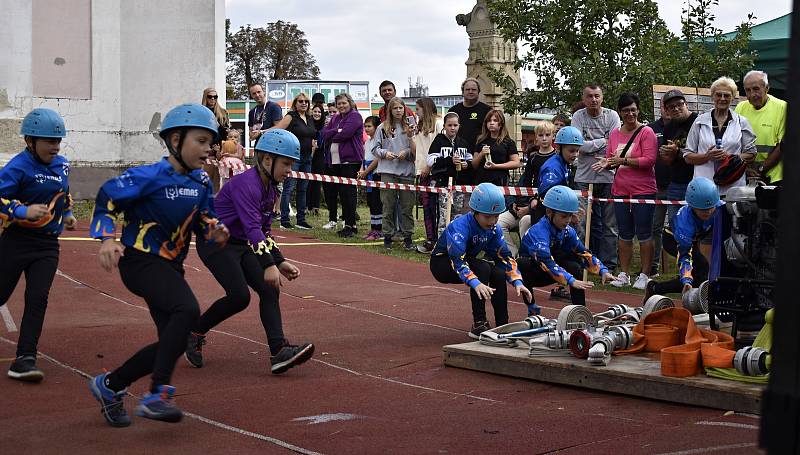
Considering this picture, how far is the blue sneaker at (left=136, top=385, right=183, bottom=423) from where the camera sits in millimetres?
6191

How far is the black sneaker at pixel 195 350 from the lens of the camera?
8406 millimetres

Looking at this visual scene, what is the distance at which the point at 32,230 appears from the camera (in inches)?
311

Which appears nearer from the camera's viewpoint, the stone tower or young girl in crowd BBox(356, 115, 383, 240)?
young girl in crowd BBox(356, 115, 383, 240)

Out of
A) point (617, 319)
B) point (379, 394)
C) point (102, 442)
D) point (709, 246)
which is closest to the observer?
point (102, 442)

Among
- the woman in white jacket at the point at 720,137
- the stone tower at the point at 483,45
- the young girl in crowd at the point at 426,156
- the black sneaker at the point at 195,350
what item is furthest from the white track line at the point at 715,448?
the stone tower at the point at 483,45

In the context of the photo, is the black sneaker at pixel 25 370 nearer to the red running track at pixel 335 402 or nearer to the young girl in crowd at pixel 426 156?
the red running track at pixel 335 402

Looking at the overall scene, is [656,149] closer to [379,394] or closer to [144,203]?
[379,394]

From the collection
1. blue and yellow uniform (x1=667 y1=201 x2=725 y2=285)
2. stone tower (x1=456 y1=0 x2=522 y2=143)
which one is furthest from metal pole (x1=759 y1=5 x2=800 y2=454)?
stone tower (x1=456 y1=0 x2=522 y2=143)

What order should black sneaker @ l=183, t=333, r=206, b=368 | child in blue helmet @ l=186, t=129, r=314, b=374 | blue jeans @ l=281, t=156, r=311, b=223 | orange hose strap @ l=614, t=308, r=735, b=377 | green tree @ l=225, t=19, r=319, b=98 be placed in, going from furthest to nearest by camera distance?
green tree @ l=225, t=19, r=319, b=98
blue jeans @ l=281, t=156, r=311, b=223
black sneaker @ l=183, t=333, r=206, b=368
child in blue helmet @ l=186, t=129, r=314, b=374
orange hose strap @ l=614, t=308, r=735, b=377

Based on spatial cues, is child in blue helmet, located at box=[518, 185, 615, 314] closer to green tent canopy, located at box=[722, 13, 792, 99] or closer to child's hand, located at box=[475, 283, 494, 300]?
child's hand, located at box=[475, 283, 494, 300]

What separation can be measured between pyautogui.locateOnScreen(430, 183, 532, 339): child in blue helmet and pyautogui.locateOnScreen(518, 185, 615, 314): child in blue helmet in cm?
33

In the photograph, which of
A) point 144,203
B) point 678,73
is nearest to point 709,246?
point 144,203

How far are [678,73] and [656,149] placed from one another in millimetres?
4430

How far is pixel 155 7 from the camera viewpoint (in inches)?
845
